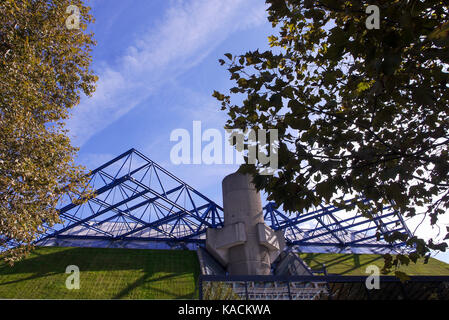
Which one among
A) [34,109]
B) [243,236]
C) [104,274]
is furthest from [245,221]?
[34,109]

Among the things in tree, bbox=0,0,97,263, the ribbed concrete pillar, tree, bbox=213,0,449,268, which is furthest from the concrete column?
tree, bbox=213,0,449,268

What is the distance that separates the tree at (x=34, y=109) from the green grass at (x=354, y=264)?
3139 centimetres

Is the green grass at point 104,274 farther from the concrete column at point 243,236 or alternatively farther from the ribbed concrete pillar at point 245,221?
the ribbed concrete pillar at point 245,221

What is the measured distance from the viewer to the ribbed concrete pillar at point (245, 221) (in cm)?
2669

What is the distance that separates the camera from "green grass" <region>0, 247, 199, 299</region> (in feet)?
83.3

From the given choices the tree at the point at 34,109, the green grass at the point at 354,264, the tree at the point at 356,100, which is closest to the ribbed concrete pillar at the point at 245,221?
the green grass at the point at 354,264

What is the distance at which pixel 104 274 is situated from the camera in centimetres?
2872

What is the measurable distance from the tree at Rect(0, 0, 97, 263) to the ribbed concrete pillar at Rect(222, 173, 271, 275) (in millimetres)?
16423

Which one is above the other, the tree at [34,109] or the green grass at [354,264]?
the tree at [34,109]

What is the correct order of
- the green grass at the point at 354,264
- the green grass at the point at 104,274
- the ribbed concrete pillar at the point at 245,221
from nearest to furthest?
the green grass at the point at 104,274
the ribbed concrete pillar at the point at 245,221
the green grass at the point at 354,264

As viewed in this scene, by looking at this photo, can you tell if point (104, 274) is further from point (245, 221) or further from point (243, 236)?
point (245, 221)
